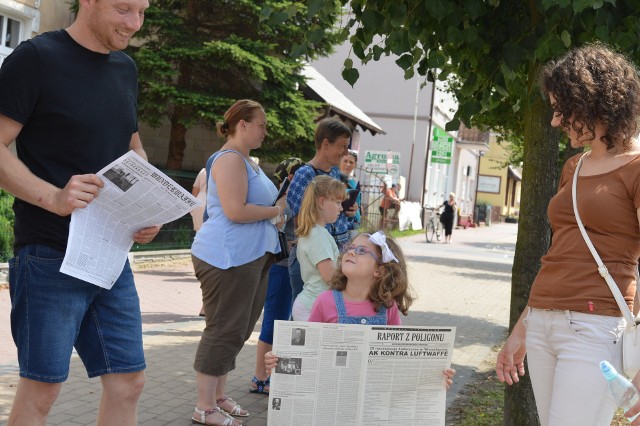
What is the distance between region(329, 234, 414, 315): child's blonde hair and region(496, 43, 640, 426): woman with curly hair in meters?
1.23

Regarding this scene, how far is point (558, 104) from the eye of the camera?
3324 mm

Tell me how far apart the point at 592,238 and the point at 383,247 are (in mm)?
1471

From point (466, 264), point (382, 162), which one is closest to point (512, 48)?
point (466, 264)

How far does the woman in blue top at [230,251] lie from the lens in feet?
17.9

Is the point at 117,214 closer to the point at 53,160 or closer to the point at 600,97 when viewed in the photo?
the point at 53,160

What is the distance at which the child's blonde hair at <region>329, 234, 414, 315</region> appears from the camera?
178 inches

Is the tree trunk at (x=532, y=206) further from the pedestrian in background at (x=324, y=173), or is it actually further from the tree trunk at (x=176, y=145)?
the tree trunk at (x=176, y=145)

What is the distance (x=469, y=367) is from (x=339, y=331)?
17.0 feet

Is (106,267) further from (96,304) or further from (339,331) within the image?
(339,331)

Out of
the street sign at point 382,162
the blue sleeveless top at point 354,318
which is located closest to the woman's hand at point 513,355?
the blue sleeveless top at point 354,318

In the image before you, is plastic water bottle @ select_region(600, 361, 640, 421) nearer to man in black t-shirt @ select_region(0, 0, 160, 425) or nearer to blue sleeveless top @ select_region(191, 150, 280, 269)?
man in black t-shirt @ select_region(0, 0, 160, 425)

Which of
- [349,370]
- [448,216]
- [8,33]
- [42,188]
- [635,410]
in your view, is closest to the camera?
[635,410]

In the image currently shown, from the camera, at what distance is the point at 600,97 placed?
324cm

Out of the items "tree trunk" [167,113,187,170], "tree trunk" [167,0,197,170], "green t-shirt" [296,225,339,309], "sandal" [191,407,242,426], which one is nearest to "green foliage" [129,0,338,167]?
"tree trunk" [167,0,197,170]
